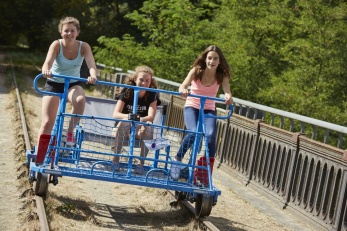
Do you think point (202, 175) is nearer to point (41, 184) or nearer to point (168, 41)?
point (41, 184)

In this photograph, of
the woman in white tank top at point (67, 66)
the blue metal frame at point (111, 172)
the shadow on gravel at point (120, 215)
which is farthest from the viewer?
the woman in white tank top at point (67, 66)

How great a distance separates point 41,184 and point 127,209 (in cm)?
133

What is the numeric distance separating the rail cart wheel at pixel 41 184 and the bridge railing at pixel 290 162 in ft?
10.9

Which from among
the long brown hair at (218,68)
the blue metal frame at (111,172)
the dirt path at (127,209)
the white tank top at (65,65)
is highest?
the long brown hair at (218,68)

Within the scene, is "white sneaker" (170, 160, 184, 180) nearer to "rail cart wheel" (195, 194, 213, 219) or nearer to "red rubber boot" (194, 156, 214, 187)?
"red rubber boot" (194, 156, 214, 187)

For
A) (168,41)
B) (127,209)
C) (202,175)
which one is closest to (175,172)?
(202,175)

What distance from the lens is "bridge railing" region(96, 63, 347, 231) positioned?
893 centimetres

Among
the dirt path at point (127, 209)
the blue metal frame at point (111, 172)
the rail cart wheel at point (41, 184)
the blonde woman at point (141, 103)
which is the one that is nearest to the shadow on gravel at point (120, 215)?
the dirt path at point (127, 209)

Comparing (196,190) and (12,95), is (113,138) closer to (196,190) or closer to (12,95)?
(196,190)

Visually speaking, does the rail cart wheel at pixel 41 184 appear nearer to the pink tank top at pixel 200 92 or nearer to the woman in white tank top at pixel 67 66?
the woman in white tank top at pixel 67 66

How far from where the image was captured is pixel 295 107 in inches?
672

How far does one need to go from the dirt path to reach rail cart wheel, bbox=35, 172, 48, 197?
0.17 metres

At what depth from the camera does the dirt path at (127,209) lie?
8016 millimetres

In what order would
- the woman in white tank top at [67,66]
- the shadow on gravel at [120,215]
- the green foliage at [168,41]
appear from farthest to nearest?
the green foliage at [168,41]
the woman in white tank top at [67,66]
the shadow on gravel at [120,215]
